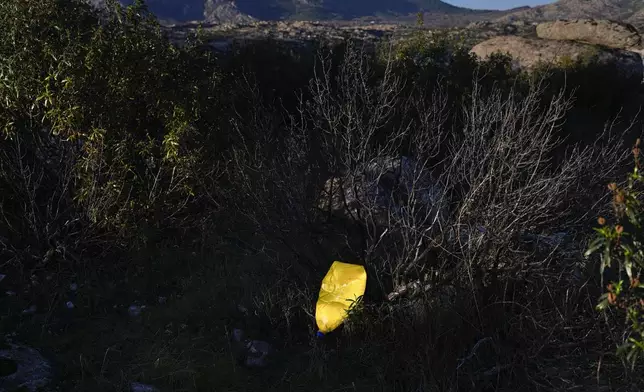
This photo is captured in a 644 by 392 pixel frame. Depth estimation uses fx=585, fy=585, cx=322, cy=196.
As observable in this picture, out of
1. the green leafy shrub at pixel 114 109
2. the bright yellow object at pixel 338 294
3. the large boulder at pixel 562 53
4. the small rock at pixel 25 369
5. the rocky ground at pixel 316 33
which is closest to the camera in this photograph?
the small rock at pixel 25 369

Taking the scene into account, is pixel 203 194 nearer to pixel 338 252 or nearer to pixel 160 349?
pixel 338 252

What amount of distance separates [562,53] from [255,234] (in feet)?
28.4

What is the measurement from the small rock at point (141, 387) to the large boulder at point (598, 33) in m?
12.7

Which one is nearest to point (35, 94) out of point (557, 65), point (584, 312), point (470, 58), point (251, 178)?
point (251, 178)

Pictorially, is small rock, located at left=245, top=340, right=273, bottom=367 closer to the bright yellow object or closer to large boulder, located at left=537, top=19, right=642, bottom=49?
the bright yellow object

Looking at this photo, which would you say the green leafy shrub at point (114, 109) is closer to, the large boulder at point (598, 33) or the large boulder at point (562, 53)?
the large boulder at point (562, 53)

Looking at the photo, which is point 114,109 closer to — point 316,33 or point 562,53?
point 562,53

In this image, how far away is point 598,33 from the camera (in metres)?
13.3

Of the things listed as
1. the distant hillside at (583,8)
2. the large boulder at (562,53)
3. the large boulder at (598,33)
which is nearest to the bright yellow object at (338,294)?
the large boulder at (562,53)

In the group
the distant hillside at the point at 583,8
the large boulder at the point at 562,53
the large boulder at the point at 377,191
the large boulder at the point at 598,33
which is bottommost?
the distant hillside at the point at 583,8

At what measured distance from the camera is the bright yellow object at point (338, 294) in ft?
14.0

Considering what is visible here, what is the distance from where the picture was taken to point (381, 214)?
18.5 ft

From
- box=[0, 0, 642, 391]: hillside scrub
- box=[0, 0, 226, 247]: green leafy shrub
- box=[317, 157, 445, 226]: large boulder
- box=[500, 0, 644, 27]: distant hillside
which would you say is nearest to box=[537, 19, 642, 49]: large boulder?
box=[0, 0, 642, 391]: hillside scrub

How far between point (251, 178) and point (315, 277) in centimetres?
146
